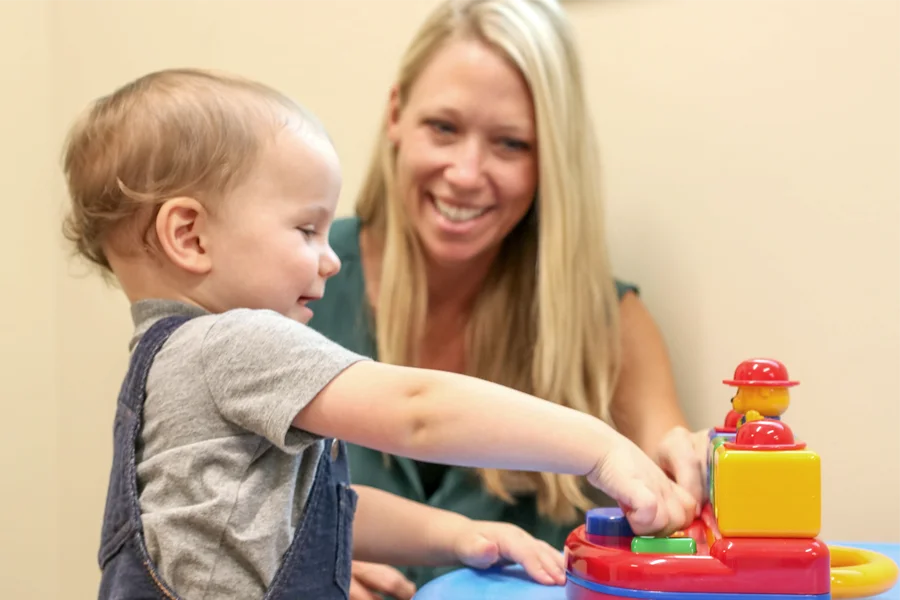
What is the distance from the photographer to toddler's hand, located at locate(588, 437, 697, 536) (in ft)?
2.03

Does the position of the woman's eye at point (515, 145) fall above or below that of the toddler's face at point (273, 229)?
above

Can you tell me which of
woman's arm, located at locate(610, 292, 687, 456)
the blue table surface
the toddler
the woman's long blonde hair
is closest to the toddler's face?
the toddler

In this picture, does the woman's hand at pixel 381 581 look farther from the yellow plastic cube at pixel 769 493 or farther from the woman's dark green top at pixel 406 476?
the yellow plastic cube at pixel 769 493

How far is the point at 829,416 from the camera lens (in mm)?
1118

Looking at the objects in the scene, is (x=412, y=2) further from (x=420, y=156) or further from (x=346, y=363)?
(x=346, y=363)

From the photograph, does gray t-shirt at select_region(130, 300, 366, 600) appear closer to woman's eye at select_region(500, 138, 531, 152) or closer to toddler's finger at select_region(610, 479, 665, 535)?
toddler's finger at select_region(610, 479, 665, 535)

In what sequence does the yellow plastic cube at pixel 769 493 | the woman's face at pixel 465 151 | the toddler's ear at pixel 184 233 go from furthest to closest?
the woman's face at pixel 465 151
the toddler's ear at pixel 184 233
the yellow plastic cube at pixel 769 493

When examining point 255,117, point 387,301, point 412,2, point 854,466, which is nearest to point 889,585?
point 854,466

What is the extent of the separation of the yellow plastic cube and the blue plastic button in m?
0.08

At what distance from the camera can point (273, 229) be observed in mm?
717

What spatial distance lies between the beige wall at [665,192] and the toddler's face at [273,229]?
0.65 m

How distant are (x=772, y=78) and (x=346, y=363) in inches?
30.2

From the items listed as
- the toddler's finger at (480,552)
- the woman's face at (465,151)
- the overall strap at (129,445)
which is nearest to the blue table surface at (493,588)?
the toddler's finger at (480,552)

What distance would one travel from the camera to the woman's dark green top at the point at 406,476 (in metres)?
1.17
